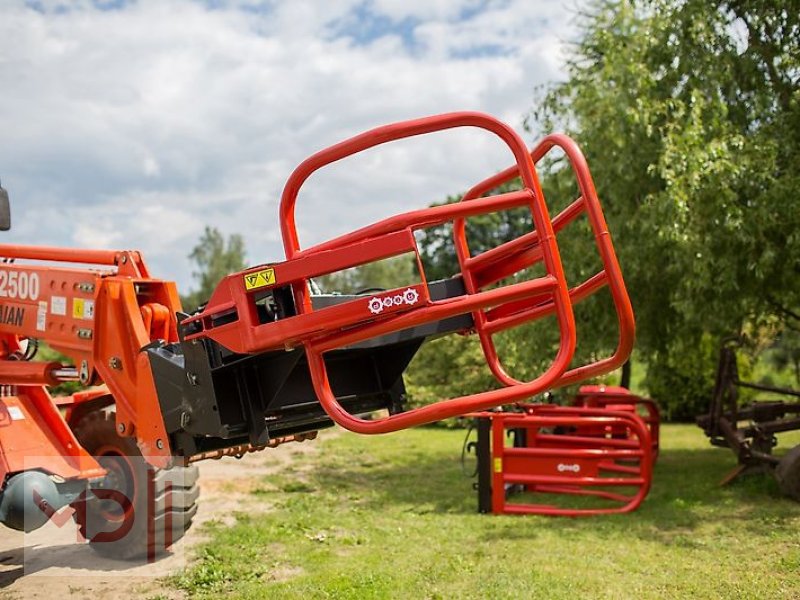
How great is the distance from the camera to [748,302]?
30.4ft

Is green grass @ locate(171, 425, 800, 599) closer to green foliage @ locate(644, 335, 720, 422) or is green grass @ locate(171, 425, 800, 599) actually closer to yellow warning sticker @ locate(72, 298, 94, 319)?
yellow warning sticker @ locate(72, 298, 94, 319)

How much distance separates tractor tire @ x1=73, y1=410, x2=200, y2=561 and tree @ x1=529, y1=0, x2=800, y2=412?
515cm

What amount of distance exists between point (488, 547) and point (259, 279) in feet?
13.0

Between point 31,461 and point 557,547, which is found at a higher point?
point 31,461

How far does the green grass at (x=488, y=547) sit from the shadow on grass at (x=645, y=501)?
22 millimetres

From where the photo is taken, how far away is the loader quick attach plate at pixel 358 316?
3.12m

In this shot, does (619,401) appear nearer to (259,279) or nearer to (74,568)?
(74,568)

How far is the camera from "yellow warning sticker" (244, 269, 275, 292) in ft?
11.1

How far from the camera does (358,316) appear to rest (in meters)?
3.19

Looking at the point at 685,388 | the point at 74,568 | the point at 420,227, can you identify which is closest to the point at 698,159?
the point at 420,227

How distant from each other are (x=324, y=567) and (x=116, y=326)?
2570 mm

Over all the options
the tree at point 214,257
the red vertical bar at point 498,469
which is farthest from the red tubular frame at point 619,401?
the tree at point 214,257

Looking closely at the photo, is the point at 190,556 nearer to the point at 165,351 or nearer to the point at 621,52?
the point at 165,351

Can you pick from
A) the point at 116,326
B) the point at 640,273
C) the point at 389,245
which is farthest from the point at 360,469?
the point at 389,245
